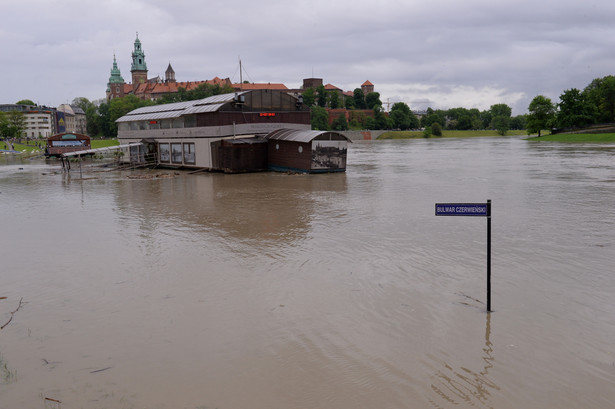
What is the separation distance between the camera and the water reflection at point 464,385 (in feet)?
19.6

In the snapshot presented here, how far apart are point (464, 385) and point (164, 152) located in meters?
45.5

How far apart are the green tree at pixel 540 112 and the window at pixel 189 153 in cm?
9977

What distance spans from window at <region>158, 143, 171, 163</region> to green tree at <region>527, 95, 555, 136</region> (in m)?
99.3

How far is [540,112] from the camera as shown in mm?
120125

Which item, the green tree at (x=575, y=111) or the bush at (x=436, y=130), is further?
the bush at (x=436, y=130)

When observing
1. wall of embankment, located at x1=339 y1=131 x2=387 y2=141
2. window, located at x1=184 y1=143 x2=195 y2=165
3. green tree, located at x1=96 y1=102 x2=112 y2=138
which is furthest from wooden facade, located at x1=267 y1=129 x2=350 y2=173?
wall of embankment, located at x1=339 y1=131 x2=387 y2=141

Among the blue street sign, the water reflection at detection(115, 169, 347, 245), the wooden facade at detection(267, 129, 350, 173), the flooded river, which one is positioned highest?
the wooden facade at detection(267, 129, 350, 173)

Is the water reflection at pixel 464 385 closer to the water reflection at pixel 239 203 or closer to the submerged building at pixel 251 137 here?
the water reflection at pixel 239 203

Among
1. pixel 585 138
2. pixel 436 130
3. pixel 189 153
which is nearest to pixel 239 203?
pixel 189 153

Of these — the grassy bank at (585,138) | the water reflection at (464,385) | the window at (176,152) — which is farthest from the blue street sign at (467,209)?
the grassy bank at (585,138)

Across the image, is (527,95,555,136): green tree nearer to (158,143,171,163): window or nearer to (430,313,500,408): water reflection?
(158,143,171,163): window

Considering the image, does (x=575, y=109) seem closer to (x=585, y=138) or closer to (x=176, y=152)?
(x=585, y=138)

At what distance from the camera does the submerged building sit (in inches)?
1457

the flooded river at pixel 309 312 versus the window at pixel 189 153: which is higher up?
the window at pixel 189 153
